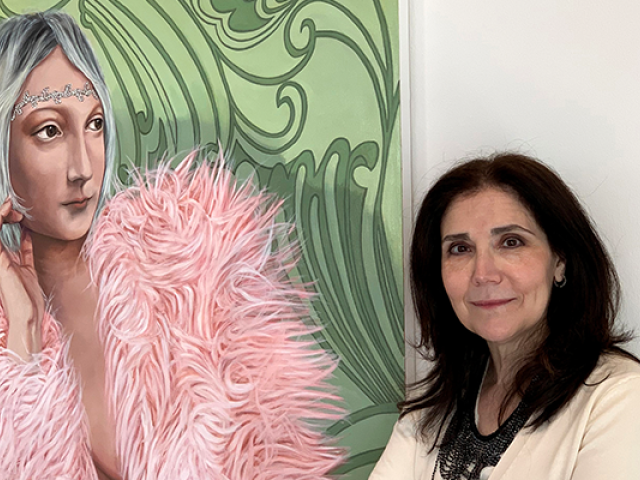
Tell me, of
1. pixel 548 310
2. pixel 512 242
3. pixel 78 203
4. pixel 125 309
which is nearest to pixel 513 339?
pixel 548 310

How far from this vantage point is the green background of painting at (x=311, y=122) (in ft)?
4.50

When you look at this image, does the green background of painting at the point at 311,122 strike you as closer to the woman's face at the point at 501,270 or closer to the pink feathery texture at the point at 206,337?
the pink feathery texture at the point at 206,337

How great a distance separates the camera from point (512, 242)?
4.44ft

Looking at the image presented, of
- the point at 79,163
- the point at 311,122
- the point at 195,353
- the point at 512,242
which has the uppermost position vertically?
the point at 311,122

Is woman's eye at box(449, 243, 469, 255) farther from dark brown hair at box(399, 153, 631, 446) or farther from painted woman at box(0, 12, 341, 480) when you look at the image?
painted woman at box(0, 12, 341, 480)

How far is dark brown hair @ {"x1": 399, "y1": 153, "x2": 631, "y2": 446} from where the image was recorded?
1.28 metres

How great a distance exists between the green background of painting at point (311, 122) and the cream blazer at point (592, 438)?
38 cm

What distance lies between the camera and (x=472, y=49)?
163 centimetres

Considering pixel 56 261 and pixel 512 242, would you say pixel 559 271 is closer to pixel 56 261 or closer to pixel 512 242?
pixel 512 242

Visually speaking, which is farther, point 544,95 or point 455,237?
point 544,95

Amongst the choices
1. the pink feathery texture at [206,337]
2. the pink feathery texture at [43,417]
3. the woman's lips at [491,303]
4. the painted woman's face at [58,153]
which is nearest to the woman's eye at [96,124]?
the painted woman's face at [58,153]

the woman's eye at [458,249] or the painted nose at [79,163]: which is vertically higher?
the painted nose at [79,163]

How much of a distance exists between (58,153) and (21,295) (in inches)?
10.4

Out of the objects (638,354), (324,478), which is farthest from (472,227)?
(324,478)
